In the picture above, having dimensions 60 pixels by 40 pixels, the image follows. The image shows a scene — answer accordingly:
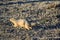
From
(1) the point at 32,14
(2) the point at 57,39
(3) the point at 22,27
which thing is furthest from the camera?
(1) the point at 32,14

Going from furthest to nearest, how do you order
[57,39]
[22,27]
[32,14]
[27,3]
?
1. [27,3]
2. [32,14]
3. [22,27]
4. [57,39]

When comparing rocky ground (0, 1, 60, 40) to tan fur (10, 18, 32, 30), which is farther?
tan fur (10, 18, 32, 30)

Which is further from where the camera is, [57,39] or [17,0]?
[17,0]

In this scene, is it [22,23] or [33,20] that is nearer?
[22,23]

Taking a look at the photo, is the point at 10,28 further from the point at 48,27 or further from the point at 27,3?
the point at 27,3

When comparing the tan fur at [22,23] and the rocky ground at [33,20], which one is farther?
the tan fur at [22,23]

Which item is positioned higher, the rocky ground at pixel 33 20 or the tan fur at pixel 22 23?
the tan fur at pixel 22 23

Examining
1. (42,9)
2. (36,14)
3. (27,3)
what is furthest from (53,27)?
(27,3)

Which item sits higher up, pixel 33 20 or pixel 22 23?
pixel 22 23
